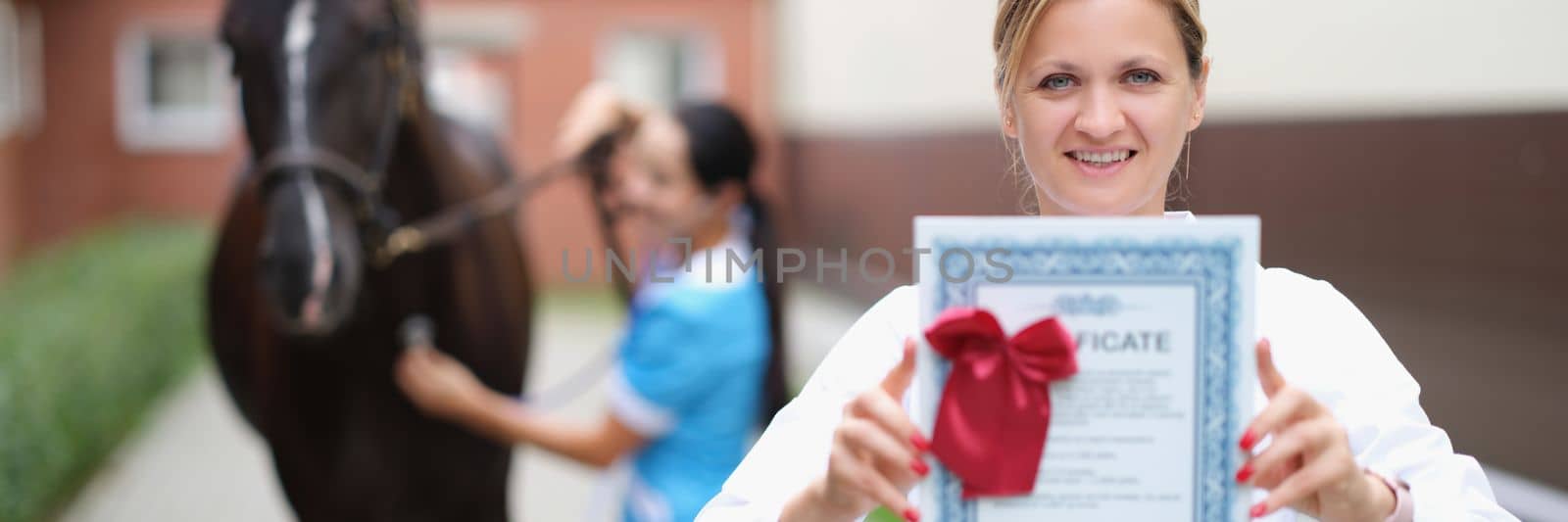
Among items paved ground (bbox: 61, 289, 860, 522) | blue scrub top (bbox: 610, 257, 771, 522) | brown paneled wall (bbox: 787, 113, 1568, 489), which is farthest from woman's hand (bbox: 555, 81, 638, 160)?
paved ground (bbox: 61, 289, 860, 522)

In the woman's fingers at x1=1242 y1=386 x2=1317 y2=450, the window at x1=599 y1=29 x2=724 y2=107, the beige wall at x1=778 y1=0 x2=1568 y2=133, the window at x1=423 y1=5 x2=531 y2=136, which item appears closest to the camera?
the woman's fingers at x1=1242 y1=386 x2=1317 y2=450

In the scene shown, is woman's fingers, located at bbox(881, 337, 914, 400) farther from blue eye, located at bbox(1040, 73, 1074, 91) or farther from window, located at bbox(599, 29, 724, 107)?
window, located at bbox(599, 29, 724, 107)

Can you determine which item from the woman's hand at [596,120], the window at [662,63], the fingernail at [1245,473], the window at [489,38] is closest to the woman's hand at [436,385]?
the woman's hand at [596,120]

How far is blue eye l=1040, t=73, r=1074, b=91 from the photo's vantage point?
1010mm

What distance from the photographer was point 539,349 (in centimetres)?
977

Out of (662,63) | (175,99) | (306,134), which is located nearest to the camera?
(306,134)

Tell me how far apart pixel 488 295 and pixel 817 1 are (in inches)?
206

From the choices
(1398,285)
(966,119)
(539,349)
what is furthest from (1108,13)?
(539,349)

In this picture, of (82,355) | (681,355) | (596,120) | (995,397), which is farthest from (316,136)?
(82,355)

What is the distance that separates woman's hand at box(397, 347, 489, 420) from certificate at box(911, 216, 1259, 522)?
1.80m

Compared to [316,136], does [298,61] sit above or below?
above

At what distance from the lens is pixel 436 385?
258 centimetres

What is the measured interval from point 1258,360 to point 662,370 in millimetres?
1599

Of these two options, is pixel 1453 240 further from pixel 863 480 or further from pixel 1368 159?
pixel 863 480
